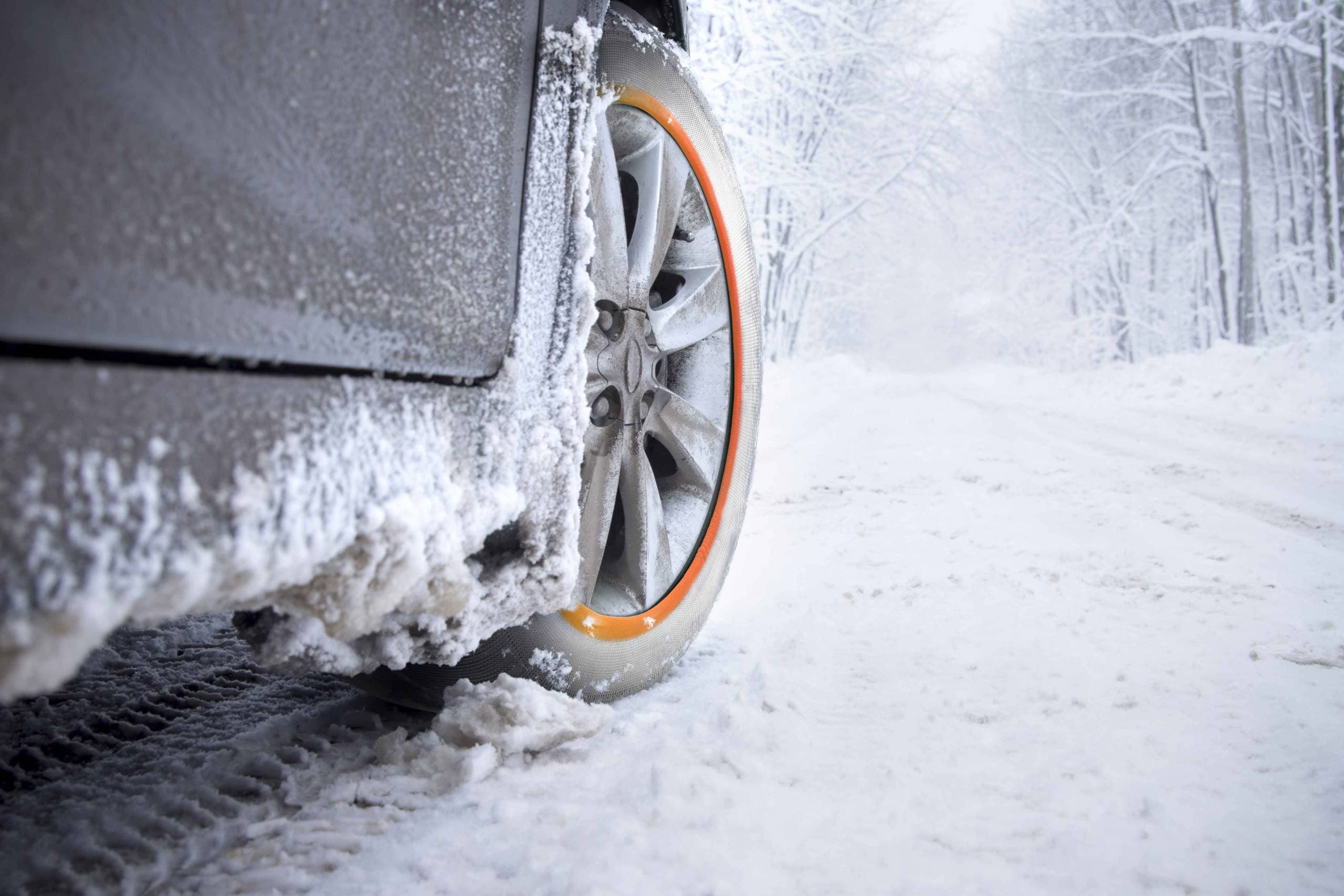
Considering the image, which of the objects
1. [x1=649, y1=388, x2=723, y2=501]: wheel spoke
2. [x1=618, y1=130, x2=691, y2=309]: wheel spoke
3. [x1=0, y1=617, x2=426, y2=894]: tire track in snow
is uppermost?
[x1=618, y1=130, x2=691, y2=309]: wheel spoke

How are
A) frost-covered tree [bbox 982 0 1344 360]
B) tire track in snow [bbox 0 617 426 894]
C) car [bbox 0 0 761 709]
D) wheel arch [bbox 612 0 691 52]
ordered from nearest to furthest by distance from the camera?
car [bbox 0 0 761 709], tire track in snow [bbox 0 617 426 894], wheel arch [bbox 612 0 691 52], frost-covered tree [bbox 982 0 1344 360]

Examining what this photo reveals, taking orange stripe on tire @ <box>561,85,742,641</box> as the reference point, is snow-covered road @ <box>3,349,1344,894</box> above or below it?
below

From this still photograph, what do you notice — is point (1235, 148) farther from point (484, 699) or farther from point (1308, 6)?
point (484, 699)

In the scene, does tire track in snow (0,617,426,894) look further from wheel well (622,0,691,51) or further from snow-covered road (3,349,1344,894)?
wheel well (622,0,691,51)

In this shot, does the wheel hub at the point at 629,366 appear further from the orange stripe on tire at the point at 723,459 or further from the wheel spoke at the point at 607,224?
the orange stripe on tire at the point at 723,459

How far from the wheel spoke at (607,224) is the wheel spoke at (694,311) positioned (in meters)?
0.18

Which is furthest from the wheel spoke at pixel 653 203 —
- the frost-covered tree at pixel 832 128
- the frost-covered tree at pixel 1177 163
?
the frost-covered tree at pixel 1177 163

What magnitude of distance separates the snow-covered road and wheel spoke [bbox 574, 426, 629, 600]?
253 millimetres

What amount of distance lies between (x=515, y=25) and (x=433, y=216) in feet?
0.90

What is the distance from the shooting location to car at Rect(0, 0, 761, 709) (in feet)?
1.53

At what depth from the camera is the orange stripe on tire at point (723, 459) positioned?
1288mm

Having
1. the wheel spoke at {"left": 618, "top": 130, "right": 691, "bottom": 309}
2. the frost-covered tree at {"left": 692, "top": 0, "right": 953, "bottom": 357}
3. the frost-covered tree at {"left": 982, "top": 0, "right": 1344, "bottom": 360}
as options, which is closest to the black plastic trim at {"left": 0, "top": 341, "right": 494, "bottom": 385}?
the wheel spoke at {"left": 618, "top": 130, "right": 691, "bottom": 309}

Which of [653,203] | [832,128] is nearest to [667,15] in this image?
[653,203]

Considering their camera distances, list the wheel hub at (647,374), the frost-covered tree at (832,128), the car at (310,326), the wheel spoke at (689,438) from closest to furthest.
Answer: the car at (310,326) → the wheel hub at (647,374) → the wheel spoke at (689,438) → the frost-covered tree at (832,128)
